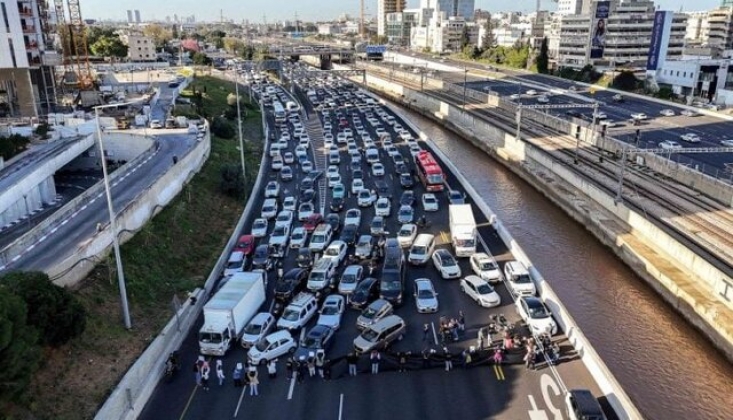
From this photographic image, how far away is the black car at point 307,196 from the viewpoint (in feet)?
122

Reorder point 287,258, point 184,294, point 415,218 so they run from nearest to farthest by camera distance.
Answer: point 184,294
point 287,258
point 415,218

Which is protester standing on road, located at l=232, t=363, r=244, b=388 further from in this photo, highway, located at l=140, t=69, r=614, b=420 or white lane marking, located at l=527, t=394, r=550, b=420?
white lane marking, located at l=527, t=394, r=550, b=420

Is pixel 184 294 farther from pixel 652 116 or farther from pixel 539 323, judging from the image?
pixel 652 116

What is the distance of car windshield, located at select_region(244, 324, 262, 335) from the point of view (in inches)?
800

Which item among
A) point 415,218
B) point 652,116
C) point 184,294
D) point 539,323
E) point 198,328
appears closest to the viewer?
point 539,323

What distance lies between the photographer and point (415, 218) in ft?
112

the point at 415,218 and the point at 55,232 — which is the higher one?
the point at 55,232

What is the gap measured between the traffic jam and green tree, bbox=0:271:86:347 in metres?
4.45

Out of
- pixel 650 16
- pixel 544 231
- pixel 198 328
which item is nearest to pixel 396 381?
pixel 198 328

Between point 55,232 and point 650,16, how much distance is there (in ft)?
370

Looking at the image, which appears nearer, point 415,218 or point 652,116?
point 415,218

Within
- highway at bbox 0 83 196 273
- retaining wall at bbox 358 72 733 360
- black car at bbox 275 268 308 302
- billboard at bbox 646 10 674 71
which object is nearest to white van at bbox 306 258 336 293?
black car at bbox 275 268 308 302

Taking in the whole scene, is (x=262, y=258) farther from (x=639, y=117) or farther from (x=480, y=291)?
(x=639, y=117)

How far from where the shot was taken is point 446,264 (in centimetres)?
2573
